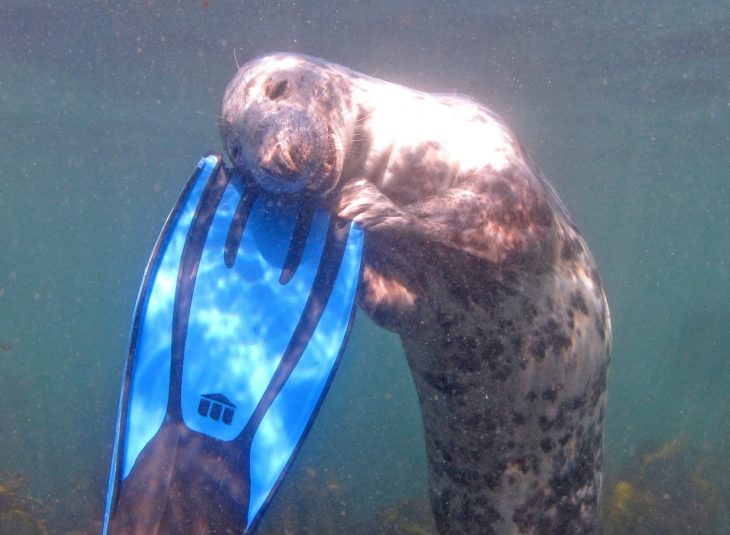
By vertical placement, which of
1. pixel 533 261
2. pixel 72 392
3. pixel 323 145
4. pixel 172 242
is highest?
pixel 323 145

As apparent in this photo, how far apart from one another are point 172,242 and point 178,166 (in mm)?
35999

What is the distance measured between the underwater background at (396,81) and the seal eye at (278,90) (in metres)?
8.66

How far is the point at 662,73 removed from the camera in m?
19.8

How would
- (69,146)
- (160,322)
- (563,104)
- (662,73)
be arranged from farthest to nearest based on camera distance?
(69,146)
(563,104)
(662,73)
(160,322)

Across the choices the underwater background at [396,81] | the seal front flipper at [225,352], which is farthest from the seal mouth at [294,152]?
the underwater background at [396,81]

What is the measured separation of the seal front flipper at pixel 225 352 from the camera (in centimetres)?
292

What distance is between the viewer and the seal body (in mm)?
3029

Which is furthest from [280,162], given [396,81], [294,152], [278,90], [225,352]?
[396,81]

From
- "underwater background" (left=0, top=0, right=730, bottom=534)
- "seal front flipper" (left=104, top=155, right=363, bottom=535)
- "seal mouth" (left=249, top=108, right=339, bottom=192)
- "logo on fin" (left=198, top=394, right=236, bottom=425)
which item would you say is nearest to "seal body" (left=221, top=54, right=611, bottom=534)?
"seal mouth" (left=249, top=108, right=339, bottom=192)

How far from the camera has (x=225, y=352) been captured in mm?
3301

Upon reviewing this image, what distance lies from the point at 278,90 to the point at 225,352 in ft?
4.66

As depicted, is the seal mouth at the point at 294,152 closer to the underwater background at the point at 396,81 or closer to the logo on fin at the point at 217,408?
the logo on fin at the point at 217,408

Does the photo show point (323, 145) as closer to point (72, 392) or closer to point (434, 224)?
point (434, 224)

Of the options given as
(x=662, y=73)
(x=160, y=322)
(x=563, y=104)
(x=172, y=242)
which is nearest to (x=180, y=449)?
(x=160, y=322)
